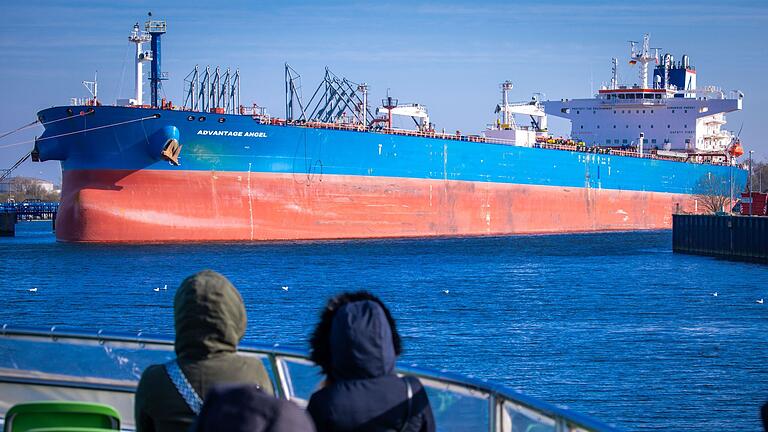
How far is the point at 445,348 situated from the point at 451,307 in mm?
4602

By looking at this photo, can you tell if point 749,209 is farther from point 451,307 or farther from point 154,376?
point 154,376

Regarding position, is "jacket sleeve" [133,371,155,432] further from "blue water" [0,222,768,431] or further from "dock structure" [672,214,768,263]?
"dock structure" [672,214,768,263]

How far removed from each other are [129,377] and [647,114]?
4973 cm

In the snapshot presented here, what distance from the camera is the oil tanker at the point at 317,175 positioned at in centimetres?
3036

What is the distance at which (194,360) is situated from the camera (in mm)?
3242

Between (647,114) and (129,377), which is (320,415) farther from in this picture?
(647,114)

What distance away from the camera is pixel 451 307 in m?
19.2

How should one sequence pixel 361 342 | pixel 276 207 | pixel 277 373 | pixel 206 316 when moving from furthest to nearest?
1. pixel 276 207
2. pixel 277 373
3. pixel 206 316
4. pixel 361 342

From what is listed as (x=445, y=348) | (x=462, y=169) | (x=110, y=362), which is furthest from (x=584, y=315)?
(x=462, y=169)

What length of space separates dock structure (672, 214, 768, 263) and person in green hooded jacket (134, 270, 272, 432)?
1173 inches

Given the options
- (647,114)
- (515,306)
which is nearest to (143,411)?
(515,306)

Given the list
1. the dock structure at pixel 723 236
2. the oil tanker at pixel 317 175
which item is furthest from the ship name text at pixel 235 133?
the dock structure at pixel 723 236

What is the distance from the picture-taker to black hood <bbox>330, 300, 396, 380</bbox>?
3.06 meters

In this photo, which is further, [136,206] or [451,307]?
[136,206]
